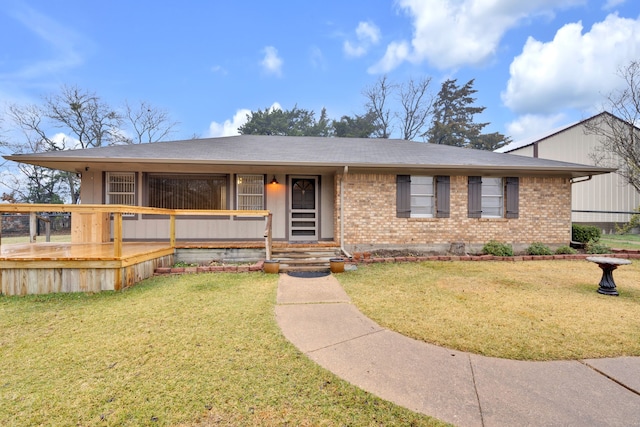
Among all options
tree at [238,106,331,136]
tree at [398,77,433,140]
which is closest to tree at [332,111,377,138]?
tree at [238,106,331,136]

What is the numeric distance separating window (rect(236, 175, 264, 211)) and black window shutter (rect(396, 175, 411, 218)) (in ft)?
13.1

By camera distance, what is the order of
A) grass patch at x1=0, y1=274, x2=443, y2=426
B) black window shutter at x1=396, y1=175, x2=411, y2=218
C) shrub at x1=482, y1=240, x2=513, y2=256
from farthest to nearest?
black window shutter at x1=396, y1=175, x2=411, y2=218
shrub at x1=482, y1=240, x2=513, y2=256
grass patch at x1=0, y1=274, x2=443, y2=426

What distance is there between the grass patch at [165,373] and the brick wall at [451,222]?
15.0ft

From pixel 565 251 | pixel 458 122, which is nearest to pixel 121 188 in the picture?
pixel 565 251

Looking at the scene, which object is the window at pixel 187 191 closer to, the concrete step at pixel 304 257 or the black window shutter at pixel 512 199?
the concrete step at pixel 304 257

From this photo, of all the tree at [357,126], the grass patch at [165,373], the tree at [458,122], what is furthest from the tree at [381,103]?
the grass patch at [165,373]

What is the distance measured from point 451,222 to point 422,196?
1.11 m

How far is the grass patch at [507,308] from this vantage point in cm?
283

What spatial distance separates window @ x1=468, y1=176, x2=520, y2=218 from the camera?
8.23m

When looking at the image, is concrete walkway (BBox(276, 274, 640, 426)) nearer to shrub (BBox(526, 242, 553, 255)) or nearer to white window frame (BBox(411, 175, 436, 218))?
white window frame (BBox(411, 175, 436, 218))

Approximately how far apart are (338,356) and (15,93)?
29686 mm

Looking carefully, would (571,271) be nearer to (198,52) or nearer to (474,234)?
(474,234)

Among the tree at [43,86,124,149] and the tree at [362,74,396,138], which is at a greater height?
the tree at [362,74,396,138]

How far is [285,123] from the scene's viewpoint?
2708 centimetres
